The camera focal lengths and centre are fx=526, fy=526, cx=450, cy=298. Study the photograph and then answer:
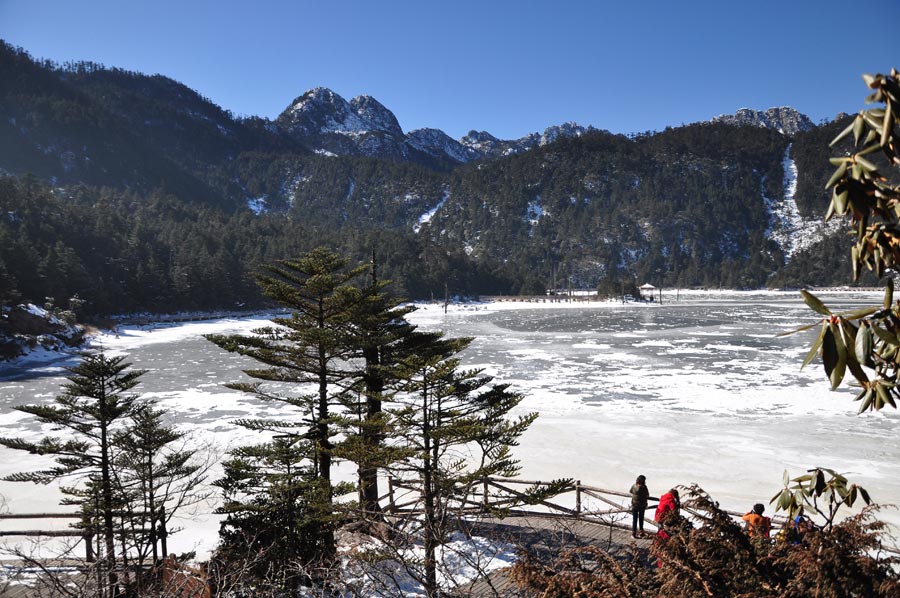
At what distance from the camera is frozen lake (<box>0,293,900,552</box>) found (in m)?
13.5

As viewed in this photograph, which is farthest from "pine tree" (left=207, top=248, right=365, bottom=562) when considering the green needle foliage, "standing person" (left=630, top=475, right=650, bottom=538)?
the green needle foliage

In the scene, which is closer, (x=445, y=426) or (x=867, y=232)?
(x=867, y=232)

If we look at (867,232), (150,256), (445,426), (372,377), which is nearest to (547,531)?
(445,426)

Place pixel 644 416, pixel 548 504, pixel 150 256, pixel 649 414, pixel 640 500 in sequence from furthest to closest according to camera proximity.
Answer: pixel 150 256 < pixel 649 414 < pixel 644 416 < pixel 548 504 < pixel 640 500

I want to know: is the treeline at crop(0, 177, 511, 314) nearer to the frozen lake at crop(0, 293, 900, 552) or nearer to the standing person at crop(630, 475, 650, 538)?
the frozen lake at crop(0, 293, 900, 552)

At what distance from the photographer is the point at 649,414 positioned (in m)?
19.4

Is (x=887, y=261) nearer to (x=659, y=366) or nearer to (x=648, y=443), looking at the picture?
(x=648, y=443)

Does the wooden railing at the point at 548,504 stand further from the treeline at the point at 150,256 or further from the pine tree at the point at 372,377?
the treeline at the point at 150,256

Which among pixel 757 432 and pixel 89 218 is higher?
pixel 89 218

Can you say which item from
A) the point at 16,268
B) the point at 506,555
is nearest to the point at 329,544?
the point at 506,555

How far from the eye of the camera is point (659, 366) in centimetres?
2938

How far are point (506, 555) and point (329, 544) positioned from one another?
10.9ft

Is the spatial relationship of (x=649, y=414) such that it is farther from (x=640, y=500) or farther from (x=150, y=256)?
(x=150, y=256)

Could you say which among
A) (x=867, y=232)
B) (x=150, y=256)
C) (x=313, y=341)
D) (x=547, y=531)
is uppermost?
(x=150, y=256)
